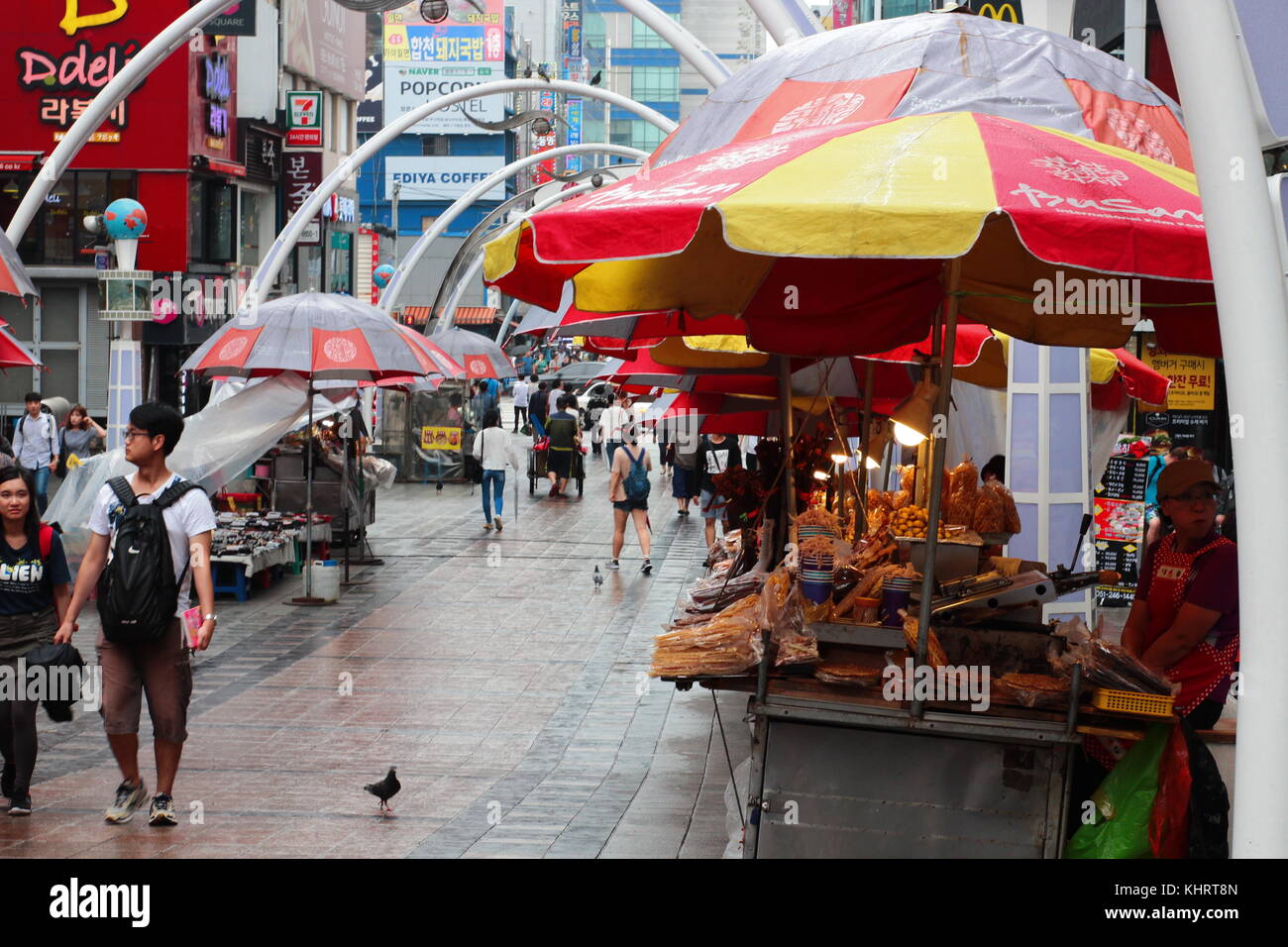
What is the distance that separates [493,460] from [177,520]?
1505cm

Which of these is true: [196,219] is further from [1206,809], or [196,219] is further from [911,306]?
[1206,809]

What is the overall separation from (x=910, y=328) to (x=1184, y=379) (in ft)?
37.3

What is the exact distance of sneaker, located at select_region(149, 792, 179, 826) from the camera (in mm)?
8023

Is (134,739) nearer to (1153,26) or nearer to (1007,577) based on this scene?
(1007,577)

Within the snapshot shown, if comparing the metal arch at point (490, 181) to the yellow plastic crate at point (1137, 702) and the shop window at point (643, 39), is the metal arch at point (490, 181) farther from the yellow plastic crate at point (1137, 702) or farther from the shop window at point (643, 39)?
the shop window at point (643, 39)

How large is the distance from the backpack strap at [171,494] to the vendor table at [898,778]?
3.14 metres

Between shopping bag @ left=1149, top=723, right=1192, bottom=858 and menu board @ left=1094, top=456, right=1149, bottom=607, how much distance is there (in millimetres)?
10286

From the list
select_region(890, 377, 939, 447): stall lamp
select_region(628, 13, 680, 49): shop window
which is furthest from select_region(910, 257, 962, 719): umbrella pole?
select_region(628, 13, 680, 49): shop window

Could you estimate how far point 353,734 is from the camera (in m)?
10.6

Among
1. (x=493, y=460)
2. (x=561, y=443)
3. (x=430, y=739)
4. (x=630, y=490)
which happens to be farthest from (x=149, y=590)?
(x=561, y=443)

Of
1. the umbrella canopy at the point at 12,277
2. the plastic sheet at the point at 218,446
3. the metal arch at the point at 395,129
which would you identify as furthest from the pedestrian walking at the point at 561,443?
the umbrella canopy at the point at 12,277

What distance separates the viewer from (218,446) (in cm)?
1686

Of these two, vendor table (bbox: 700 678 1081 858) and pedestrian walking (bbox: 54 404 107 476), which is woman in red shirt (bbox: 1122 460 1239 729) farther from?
pedestrian walking (bbox: 54 404 107 476)

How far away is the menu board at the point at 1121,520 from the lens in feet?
52.5
